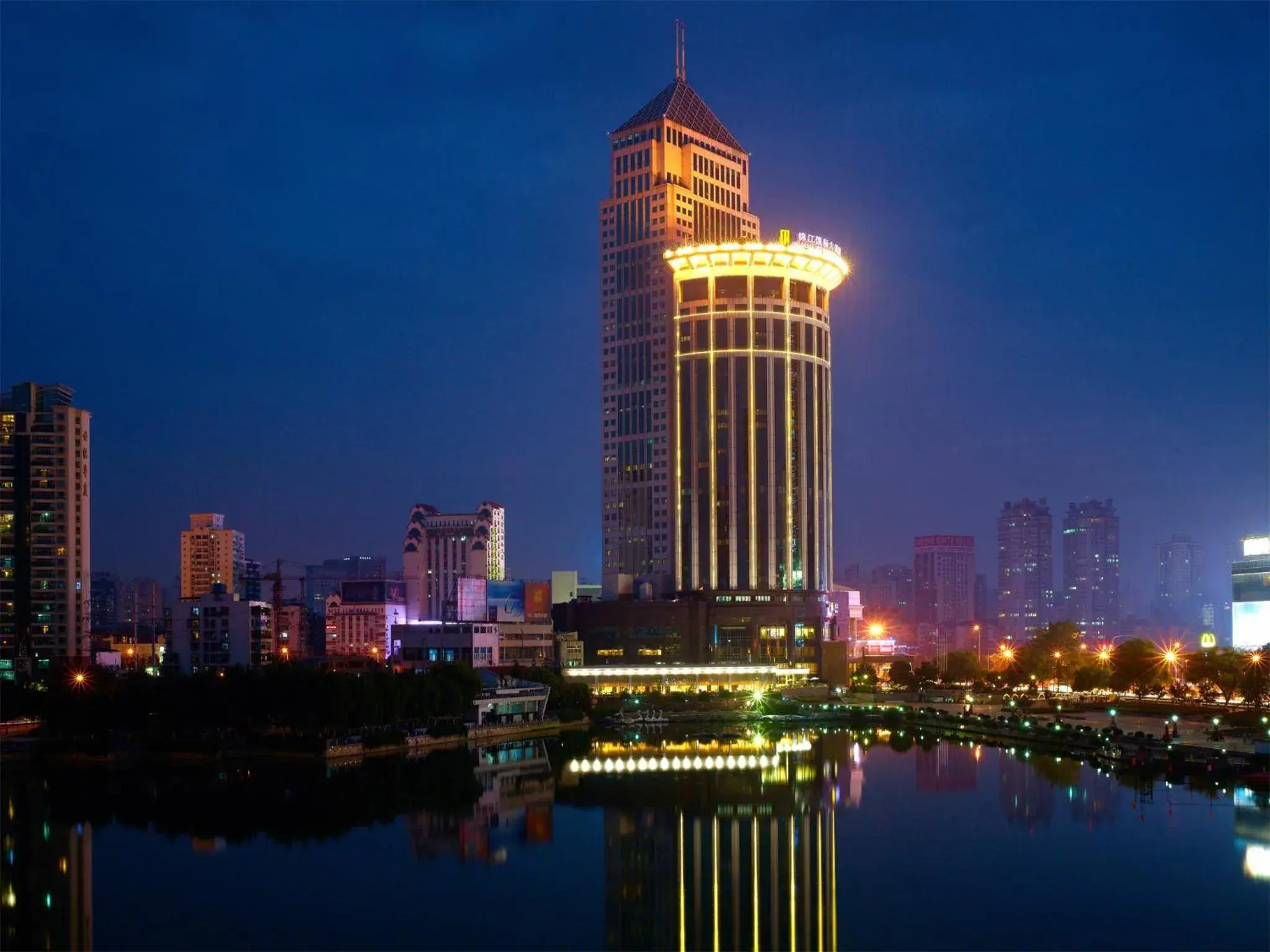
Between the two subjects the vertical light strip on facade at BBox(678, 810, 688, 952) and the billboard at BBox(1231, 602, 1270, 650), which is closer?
the vertical light strip on facade at BBox(678, 810, 688, 952)

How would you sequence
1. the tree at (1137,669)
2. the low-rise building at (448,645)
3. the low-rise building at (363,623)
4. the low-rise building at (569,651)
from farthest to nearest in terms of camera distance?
the low-rise building at (363,623) → the low-rise building at (569,651) → the low-rise building at (448,645) → the tree at (1137,669)

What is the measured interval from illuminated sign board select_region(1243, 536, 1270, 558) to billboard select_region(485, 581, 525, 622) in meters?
67.3

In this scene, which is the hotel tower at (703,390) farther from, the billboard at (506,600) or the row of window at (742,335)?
the billboard at (506,600)

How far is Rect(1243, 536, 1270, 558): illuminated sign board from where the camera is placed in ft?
410

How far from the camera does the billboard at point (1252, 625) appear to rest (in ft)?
400

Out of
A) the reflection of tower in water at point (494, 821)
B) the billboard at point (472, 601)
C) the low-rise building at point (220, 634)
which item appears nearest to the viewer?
the reflection of tower in water at point (494, 821)

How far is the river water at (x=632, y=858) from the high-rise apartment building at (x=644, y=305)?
61925 mm

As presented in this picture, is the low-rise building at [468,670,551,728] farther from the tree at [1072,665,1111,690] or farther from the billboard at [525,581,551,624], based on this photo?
the tree at [1072,665,1111,690]

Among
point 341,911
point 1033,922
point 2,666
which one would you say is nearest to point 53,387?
point 2,666

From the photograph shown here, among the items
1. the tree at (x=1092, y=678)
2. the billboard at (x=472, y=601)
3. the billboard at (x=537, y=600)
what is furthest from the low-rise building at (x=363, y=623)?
the tree at (x=1092, y=678)

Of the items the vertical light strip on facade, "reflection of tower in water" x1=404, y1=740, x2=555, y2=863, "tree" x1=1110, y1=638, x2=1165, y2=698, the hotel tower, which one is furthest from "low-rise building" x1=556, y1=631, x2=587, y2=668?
the vertical light strip on facade

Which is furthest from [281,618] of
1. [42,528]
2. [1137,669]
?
[1137,669]

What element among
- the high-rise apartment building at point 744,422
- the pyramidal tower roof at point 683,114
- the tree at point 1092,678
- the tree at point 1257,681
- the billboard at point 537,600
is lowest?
the tree at point 1092,678

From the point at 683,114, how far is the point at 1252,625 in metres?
72.9
